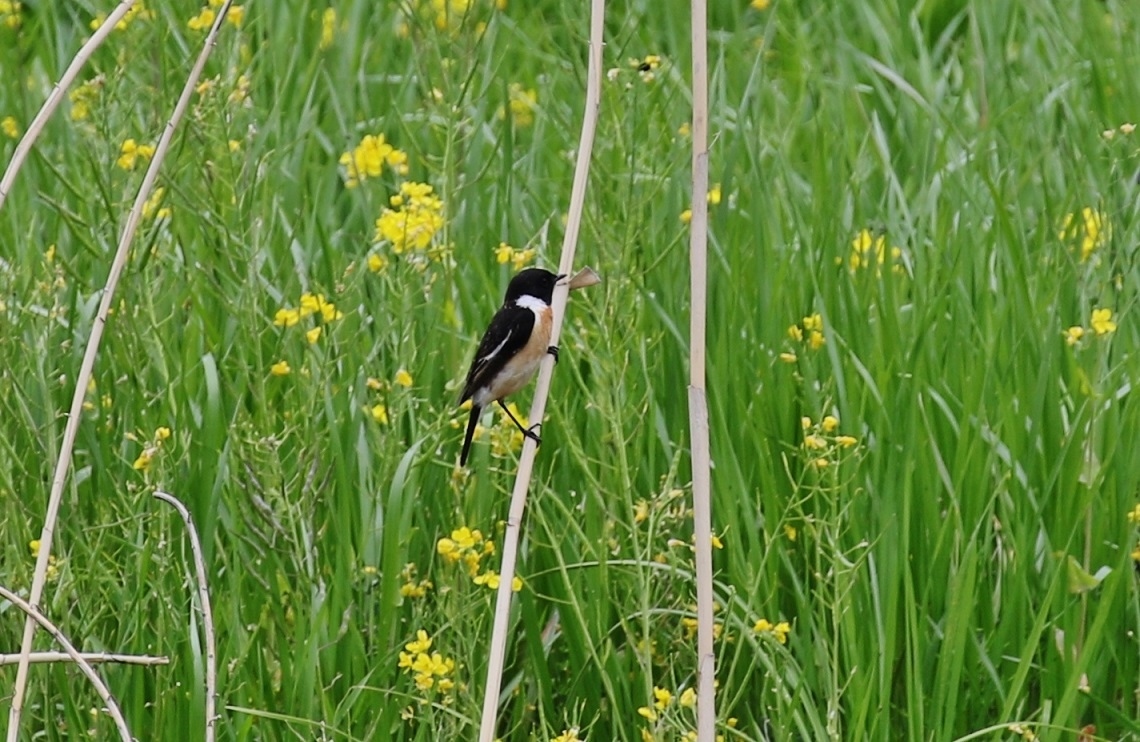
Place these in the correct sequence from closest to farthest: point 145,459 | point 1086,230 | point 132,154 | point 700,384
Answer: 1. point 700,384
2. point 145,459
3. point 132,154
4. point 1086,230

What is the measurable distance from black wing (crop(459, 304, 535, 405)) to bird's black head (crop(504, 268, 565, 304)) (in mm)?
35

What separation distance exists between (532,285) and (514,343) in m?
0.14

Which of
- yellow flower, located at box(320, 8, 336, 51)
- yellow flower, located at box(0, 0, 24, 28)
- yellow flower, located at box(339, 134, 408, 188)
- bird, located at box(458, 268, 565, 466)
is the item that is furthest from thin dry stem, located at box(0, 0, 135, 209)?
yellow flower, located at box(320, 8, 336, 51)

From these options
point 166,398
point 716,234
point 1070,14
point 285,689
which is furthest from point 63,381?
point 1070,14

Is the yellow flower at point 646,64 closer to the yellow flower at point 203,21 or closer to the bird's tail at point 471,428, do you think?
the bird's tail at point 471,428

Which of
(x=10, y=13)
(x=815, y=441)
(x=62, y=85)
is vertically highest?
(x=10, y=13)

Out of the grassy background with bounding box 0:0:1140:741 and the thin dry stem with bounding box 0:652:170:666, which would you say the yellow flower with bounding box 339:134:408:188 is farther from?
the thin dry stem with bounding box 0:652:170:666

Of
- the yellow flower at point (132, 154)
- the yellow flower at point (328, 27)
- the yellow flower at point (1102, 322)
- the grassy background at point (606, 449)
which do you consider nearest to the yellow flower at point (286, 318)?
the grassy background at point (606, 449)

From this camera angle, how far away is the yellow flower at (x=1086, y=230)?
Result: 138 inches

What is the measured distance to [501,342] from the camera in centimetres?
344

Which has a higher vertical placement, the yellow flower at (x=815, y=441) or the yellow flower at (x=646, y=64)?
the yellow flower at (x=646, y=64)

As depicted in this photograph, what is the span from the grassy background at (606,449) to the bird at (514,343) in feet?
0.37

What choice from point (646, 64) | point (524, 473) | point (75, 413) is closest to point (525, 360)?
point (646, 64)

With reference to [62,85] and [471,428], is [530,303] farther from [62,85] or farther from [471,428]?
[62,85]
